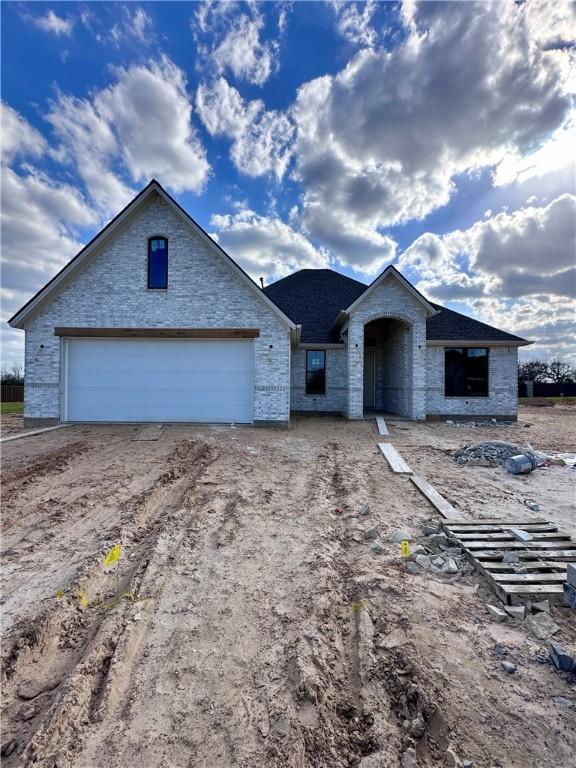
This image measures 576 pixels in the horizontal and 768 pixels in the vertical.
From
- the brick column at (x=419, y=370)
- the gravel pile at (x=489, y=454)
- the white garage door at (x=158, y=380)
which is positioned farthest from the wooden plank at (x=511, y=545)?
the brick column at (x=419, y=370)

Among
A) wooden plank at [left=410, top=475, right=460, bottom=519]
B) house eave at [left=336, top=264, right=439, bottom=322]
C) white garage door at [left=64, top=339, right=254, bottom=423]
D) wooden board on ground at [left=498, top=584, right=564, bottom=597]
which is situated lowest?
wooden board on ground at [left=498, top=584, right=564, bottom=597]

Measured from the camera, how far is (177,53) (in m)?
10.5

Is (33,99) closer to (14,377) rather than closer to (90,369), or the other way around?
(90,369)

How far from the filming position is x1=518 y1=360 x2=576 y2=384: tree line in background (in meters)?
38.9

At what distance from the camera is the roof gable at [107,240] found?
1190cm

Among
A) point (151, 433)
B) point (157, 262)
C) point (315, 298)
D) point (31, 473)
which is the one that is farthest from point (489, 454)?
point (315, 298)

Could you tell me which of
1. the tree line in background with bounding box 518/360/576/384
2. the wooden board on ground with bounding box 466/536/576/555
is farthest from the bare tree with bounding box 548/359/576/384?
the wooden board on ground with bounding box 466/536/576/555

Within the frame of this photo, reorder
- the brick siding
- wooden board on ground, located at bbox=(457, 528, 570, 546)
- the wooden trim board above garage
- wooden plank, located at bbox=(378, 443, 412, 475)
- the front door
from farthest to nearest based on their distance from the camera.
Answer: the front door → the brick siding → the wooden trim board above garage → wooden plank, located at bbox=(378, 443, 412, 475) → wooden board on ground, located at bbox=(457, 528, 570, 546)

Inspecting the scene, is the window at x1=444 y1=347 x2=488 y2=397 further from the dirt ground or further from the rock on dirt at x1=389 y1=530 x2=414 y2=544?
the rock on dirt at x1=389 y1=530 x2=414 y2=544

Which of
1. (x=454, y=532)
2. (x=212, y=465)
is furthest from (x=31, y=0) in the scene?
(x=454, y=532)

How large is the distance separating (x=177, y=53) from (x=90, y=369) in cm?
1054

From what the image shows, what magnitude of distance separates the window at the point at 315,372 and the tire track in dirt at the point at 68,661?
43.2 ft

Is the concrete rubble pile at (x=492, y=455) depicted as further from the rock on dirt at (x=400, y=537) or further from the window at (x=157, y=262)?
the window at (x=157, y=262)

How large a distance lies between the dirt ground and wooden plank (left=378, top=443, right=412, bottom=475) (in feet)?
5.18
